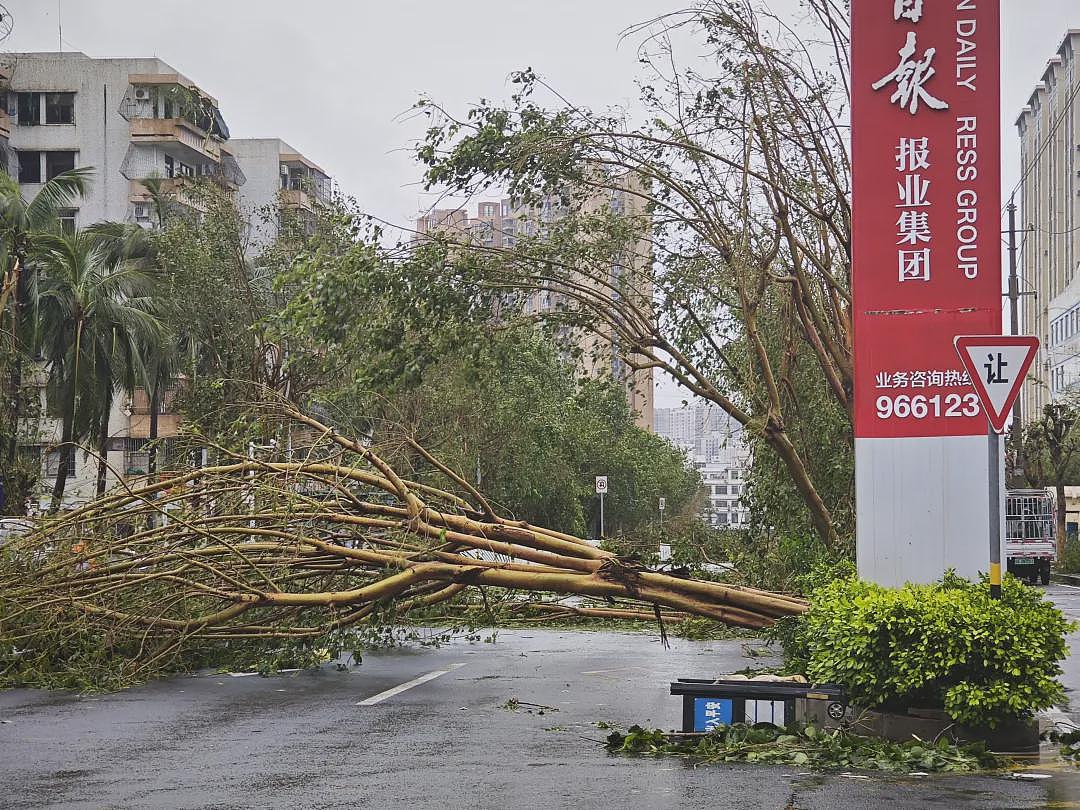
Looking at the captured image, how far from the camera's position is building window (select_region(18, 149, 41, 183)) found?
59781 millimetres

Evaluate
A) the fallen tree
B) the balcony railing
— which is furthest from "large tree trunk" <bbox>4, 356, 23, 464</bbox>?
the balcony railing

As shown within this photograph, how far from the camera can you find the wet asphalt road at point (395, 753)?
8039 mm

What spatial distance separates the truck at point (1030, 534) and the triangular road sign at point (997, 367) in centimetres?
3257

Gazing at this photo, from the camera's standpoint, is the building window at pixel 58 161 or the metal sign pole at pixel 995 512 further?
the building window at pixel 58 161

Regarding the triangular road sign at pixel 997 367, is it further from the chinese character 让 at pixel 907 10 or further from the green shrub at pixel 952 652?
the chinese character 让 at pixel 907 10

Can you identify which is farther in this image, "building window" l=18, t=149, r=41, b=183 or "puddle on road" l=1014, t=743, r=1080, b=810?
"building window" l=18, t=149, r=41, b=183

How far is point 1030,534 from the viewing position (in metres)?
41.3

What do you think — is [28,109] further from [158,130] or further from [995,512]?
[995,512]

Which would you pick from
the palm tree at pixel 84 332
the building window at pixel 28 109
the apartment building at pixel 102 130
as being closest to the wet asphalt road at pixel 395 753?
the palm tree at pixel 84 332

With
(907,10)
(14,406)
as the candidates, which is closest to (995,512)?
(907,10)

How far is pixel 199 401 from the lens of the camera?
117 ft

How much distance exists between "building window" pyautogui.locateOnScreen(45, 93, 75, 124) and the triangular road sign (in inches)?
2254

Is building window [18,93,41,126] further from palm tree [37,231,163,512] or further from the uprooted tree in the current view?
the uprooted tree

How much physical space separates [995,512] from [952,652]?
1146 mm
